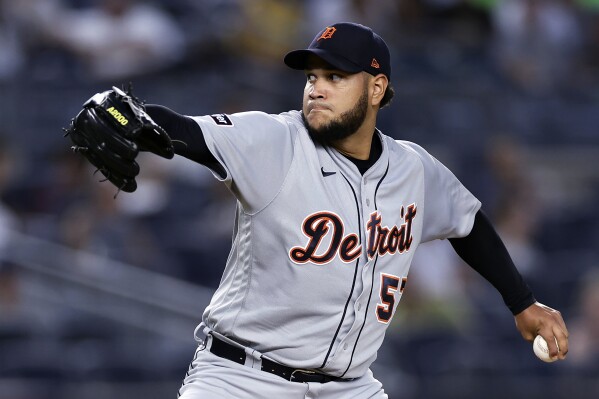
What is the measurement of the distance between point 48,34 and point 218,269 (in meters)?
2.20

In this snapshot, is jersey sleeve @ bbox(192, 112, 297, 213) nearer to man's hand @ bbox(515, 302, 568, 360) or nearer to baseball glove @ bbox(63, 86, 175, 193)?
baseball glove @ bbox(63, 86, 175, 193)

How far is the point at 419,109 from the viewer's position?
7.94 m

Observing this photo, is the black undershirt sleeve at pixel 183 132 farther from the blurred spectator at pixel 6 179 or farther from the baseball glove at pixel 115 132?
the blurred spectator at pixel 6 179

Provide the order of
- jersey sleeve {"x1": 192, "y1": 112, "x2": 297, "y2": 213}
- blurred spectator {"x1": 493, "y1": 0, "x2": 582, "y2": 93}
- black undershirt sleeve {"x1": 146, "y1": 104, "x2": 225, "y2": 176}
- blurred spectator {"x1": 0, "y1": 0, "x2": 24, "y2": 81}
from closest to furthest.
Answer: black undershirt sleeve {"x1": 146, "y1": 104, "x2": 225, "y2": 176}
jersey sleeve {"x1": 192, "y1": 112, "x2": 297, "y2": 213}
blurred spectator {"x1": 0, "y1": 0, "x2": 24, "y2": 81}
blurred spectator {"x1": 493, "y1": 0, "x2": 582, "y2": 93}

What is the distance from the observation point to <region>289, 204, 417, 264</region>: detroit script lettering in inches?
128

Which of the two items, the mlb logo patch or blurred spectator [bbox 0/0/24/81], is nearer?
the mlb logo patch

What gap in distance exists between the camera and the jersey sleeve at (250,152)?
3111 mm

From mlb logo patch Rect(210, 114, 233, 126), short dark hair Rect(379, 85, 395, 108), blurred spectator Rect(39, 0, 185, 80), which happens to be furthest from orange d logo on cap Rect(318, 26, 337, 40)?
blurred spectator Rect(39, 0, 185, 80)

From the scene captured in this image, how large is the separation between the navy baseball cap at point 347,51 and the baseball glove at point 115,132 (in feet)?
2.04

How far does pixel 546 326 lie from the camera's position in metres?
3.68

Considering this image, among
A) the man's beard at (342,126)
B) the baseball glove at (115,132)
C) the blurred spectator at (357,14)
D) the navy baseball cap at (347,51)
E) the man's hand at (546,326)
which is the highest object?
the blurred spectator at (357,14)

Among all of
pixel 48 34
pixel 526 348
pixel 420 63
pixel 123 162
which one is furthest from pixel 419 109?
pixel 123 162

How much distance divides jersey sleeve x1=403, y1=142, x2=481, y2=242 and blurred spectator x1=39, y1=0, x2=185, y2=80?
14.2 feet

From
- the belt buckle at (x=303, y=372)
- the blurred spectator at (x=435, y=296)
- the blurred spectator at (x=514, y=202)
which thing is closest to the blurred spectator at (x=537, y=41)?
the blurred spectator at (x=514, y=202)
